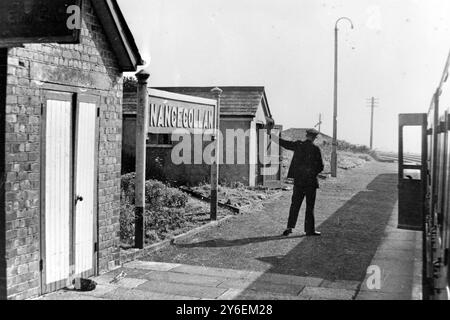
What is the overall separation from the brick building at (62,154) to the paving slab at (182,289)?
890mm

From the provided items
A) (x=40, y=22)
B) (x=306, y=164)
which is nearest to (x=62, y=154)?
(x=40, y=22)

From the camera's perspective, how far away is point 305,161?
9516 millimetres

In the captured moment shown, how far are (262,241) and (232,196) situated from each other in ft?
18.3

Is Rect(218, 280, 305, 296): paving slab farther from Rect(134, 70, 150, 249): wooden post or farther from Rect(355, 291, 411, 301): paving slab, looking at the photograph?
Rect(134, 70, 150, 249): wooden post

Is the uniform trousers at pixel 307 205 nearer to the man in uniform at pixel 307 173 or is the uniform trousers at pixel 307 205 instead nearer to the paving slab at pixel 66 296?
the man in uniform at pixel 307 173

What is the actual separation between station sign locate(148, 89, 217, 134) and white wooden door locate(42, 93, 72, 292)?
7.51ft

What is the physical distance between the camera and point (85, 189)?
6414mm

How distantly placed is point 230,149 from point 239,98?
7.16 feet

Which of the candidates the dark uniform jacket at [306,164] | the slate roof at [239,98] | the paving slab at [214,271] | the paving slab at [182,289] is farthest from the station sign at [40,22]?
the slate roof at [239,98]

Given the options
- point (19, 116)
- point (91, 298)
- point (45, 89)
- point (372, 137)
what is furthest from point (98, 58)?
point (372, 137)

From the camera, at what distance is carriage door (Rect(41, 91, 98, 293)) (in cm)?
571

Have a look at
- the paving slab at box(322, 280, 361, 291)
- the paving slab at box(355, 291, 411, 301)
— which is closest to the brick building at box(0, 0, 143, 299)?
the paving slab at box(322, 280, 361, 291)

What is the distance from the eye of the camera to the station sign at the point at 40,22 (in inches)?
194

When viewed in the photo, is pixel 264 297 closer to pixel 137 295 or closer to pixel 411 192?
pixel 137 295
